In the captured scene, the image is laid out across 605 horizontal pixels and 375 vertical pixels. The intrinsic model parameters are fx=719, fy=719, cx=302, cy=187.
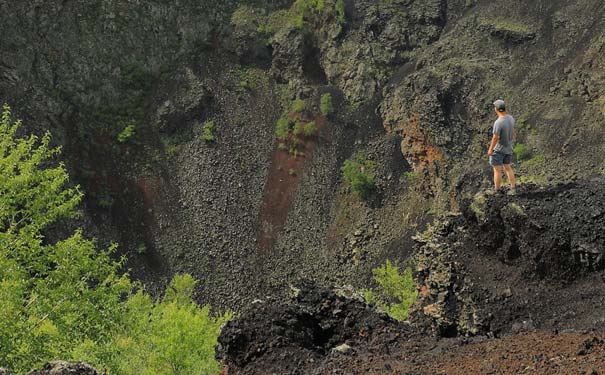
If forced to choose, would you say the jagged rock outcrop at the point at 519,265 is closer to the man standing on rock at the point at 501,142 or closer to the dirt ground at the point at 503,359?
the man standing on rock at the point at 501,142

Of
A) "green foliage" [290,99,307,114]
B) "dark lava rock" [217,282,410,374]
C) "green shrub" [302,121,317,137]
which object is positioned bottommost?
"dark lava rock" [217,282,410,374]

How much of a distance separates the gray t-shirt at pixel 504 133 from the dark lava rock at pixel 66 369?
420 inches

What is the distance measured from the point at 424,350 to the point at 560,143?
141ft

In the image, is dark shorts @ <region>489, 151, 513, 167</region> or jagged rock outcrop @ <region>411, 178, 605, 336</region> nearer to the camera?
jagged rock outcrop @ <region>411, 178, 605, 336</region>

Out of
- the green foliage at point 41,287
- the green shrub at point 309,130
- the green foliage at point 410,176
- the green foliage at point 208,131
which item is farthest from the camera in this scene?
the green foliage at point 208,131

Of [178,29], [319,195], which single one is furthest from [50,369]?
[178,29]

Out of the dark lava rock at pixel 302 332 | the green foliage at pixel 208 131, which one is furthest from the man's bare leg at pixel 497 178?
the green foliage at pixel 208 131

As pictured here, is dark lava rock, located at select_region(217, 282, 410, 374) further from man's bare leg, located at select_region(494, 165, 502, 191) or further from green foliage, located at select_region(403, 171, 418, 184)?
green foliage, located at select_region(403, 171, 418, 184)

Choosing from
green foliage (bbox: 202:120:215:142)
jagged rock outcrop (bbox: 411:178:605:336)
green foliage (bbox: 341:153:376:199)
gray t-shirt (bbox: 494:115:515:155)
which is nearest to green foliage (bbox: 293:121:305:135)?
green foliage (bbox: 341:153:376:199)

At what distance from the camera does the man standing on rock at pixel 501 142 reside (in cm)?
1702

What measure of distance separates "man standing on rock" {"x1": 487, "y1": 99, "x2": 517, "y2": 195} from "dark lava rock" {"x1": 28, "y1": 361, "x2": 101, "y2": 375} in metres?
10.0

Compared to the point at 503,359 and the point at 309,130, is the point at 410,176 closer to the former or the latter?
the point at 309,130

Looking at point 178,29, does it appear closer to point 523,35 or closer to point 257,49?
point 257,49

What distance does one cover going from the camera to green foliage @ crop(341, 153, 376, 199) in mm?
60750
